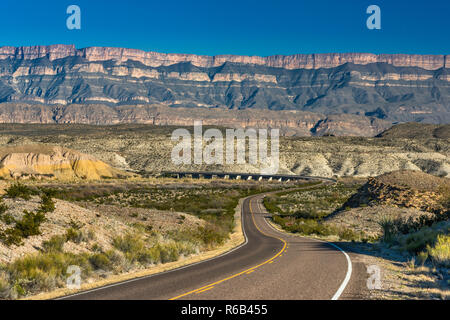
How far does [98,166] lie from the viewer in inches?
3743

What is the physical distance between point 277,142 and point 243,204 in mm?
91285

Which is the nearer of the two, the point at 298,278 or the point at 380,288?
the point at 380,288

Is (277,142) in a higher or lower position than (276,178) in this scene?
higher

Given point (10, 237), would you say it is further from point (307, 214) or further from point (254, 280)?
point (307, 214)

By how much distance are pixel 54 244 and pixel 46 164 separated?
73.5 metres

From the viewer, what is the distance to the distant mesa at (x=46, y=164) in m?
80.7

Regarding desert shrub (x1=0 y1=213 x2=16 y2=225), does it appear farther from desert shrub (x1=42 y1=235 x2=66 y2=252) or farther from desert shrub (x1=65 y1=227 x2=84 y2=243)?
desert shrub (x1=65 y1=227 x2=84 y2=243)

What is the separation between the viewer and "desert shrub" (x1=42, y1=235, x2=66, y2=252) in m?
17.2

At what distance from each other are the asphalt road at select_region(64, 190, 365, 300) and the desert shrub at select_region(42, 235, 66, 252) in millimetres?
4972

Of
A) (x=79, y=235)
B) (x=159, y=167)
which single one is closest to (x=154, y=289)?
(x=79, y=235)

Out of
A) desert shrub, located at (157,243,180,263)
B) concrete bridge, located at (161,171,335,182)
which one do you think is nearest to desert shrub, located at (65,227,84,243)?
desert shrub, located at (157,243,180,263)

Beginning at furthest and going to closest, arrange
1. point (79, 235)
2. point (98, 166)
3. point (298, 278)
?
point (98, 166)
point (79, 235)
point (298, 278)
